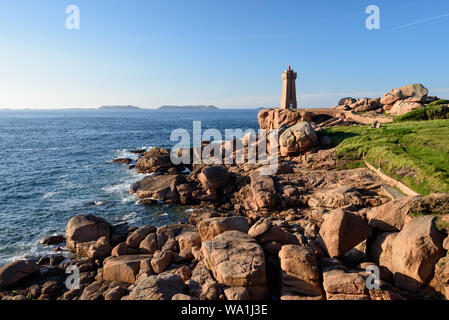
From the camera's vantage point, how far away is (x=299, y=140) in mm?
32656

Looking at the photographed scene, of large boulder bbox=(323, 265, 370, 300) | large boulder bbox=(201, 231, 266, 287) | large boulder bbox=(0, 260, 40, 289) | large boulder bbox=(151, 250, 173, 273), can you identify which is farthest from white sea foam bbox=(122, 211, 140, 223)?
large boulder bbox=(323, 265, 370, 300)

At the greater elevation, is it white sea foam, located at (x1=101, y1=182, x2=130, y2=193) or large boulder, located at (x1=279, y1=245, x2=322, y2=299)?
large boulder, located at (x1=279, y1=245, x2=322, y2=299)

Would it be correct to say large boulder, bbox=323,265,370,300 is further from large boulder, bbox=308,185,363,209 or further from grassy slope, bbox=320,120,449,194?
grassy slope, bbox=320,120,449,194

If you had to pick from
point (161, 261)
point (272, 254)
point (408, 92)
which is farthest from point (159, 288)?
point (408, 92)

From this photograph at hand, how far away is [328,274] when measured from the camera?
32.2 feet

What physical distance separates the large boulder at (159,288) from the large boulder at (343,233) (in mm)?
6647

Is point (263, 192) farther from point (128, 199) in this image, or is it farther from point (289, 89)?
point (289, 89)

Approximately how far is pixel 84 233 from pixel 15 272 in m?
4.54

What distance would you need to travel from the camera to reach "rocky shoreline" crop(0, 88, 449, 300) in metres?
9.71

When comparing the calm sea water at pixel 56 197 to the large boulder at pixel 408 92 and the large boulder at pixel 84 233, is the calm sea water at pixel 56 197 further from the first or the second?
the large boulder at pixel 408 92

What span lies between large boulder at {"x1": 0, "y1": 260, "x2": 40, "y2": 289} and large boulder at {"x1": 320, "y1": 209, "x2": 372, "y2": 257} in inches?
635

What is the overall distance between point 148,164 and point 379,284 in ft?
116

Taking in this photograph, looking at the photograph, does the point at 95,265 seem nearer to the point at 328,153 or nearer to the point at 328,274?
the point at 328,274
